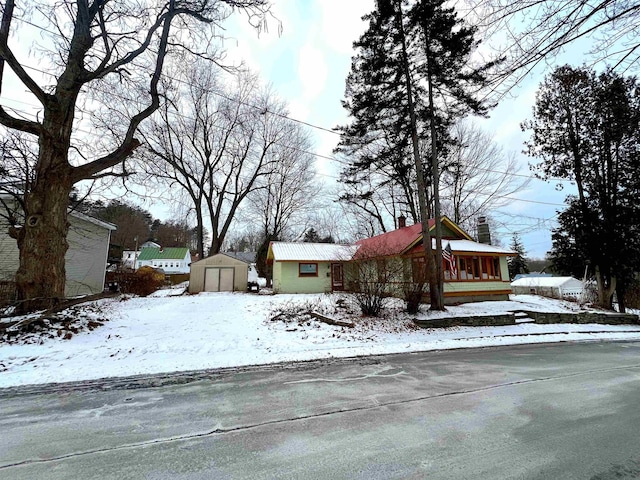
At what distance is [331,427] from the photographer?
2910 millimetres

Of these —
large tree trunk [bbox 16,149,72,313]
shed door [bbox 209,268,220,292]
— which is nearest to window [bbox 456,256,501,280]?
shed door [bbox 209,268,220,292]

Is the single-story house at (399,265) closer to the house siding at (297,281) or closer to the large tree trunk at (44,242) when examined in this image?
the house siding at (297,281)

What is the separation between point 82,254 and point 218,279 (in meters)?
7.95

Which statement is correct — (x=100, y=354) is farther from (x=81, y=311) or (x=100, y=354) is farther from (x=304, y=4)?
(x=304, y=4)

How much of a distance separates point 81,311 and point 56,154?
4144mm

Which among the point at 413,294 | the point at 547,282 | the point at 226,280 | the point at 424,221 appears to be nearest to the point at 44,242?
the point at 413,294

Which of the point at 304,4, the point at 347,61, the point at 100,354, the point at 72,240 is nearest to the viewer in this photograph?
the point at 100,354

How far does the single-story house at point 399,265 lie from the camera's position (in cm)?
1073

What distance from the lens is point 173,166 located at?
22547 mm

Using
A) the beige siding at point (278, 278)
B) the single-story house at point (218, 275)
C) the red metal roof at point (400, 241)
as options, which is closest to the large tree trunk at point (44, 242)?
the red metal roof at point (400, 241)

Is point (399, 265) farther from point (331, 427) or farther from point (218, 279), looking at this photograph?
point (218, 279)

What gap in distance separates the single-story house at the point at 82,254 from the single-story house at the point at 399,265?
9706mm

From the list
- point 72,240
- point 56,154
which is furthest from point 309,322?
point 72,240

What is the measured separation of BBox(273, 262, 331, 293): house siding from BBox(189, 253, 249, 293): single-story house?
3.30 metres
